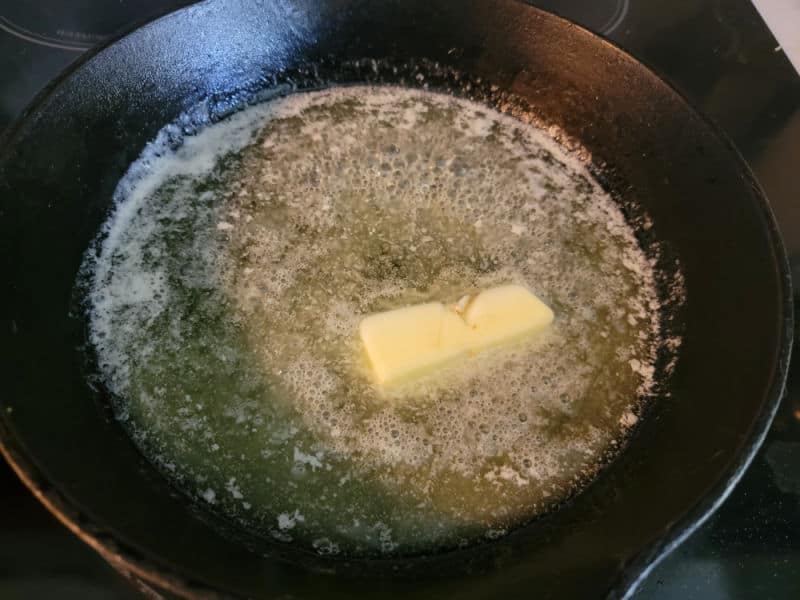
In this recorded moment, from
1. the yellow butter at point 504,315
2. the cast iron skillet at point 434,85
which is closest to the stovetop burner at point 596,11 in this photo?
the cast iron skillet at point 434,85

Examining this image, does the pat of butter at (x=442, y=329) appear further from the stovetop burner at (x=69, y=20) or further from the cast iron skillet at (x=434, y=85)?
the stovetop burner at (x=69, y=20)

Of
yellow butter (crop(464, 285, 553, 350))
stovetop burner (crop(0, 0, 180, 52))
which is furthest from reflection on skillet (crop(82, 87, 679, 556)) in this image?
stovetop burner (crop(0, 0, 180, 52))

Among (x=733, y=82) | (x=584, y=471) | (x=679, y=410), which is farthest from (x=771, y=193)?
(x=584, y=471)

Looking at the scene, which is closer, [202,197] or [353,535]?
[353,535]

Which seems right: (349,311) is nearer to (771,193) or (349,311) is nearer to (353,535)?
(353,535)

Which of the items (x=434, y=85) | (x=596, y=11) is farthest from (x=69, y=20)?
(x=596, y=11)

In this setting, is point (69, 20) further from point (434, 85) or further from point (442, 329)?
point (442, 329)

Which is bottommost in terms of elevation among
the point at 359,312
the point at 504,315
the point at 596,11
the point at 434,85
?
the point at 359,312
